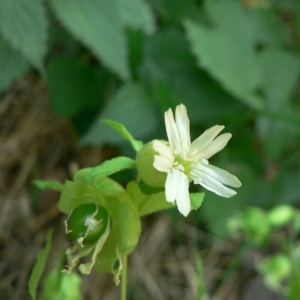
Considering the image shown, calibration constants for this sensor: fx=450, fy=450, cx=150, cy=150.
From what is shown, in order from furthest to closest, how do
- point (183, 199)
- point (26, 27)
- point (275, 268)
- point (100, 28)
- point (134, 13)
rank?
point (275, 268) < point (134, 13) < point (100, 28) < point (26, 27) < point (183, 199)

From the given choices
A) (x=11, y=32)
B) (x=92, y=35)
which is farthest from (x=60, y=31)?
(x=11, y=32)

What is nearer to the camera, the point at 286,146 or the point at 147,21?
the point at 147,21

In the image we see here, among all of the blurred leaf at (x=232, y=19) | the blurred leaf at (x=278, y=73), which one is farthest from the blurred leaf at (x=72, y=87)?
the blurred leaf at (x=278, y=73)

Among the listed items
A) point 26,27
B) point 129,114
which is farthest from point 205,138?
point 129,114

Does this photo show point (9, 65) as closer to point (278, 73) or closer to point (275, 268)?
point (278, 73)

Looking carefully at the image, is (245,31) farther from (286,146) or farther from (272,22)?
(286,146)
